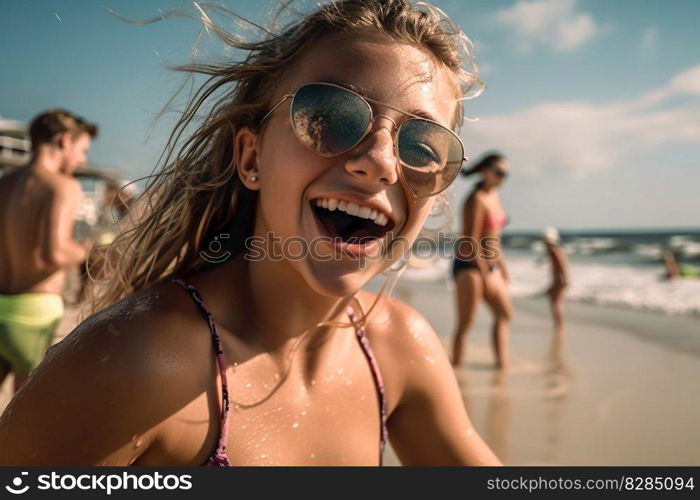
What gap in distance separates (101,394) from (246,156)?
73cm

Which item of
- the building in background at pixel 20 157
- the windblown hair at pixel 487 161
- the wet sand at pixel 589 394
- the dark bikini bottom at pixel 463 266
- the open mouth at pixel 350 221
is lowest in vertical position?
the wet sand at pixel 589 394

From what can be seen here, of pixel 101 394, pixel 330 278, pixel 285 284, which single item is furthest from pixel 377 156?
pixel 101 394

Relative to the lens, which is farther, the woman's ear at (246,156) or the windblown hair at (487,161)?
the windblown hair at (487,161)

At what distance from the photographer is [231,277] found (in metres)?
1.55

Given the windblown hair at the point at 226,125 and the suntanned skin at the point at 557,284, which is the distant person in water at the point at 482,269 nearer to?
the suntanned skin at the point at 557,284

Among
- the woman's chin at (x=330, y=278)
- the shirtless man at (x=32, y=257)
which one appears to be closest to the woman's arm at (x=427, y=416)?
the woman's chin at (x=330, y=278)

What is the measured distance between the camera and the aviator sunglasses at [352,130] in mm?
1416

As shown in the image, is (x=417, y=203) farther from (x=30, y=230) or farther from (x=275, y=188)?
(x=30, y=230)

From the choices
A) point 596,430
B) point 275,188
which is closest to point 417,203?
point 275,188

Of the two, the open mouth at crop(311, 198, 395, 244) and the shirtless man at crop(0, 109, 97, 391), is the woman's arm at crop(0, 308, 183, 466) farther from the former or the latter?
the shirtless man at crop(0, 109, 97, 391)

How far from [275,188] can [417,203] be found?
36cm

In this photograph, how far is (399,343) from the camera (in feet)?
5.81

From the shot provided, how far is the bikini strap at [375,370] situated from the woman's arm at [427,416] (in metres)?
0.06

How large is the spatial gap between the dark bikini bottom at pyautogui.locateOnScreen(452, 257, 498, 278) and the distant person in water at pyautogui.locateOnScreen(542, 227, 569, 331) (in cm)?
286
